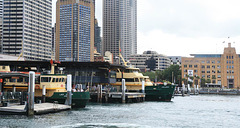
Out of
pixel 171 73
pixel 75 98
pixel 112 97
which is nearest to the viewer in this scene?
pixel 75 98

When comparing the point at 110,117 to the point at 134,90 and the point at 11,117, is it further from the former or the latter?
the point at 134,90

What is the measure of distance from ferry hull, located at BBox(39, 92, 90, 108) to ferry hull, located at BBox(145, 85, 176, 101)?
2679 cm

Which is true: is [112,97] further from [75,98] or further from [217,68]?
[217,68]

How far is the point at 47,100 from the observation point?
5259cm

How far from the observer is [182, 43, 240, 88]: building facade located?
174875mm

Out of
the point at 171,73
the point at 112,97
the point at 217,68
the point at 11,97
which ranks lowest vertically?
the point at 112,97

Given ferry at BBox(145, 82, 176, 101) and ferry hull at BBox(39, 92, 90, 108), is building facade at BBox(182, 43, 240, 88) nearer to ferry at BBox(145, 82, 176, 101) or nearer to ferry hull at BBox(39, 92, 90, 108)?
ferry at BBox(145, 82, 176, 101)

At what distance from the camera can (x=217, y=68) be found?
17788 cm

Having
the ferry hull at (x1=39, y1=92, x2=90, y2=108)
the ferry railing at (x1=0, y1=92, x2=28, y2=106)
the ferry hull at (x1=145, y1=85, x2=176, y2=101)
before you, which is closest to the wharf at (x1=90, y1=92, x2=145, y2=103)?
the ferry hull at (x1=145, y1=85, x2=176, y2=101)

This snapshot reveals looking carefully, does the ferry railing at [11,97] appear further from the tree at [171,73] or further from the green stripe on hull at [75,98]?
the tree at [171,73]

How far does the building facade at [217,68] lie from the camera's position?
175 m

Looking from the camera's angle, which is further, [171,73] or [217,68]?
[171,73]

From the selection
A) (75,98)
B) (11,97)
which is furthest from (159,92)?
(11,97)

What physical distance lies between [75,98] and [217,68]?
141579 millimetres
